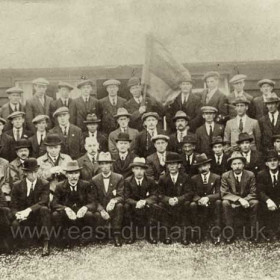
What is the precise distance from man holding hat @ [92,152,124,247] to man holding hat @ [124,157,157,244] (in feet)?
0.27

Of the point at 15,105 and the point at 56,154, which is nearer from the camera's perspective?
the point at 56,154

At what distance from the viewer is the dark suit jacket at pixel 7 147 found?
4.89 meters

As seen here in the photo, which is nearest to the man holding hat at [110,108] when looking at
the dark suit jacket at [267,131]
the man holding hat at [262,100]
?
the man holding hat at [262,100]

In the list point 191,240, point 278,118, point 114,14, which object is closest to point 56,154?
point 191,240


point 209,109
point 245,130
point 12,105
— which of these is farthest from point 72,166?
point 245,130

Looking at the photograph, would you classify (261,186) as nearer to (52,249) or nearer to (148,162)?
(148,162)

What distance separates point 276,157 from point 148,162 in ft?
4.40

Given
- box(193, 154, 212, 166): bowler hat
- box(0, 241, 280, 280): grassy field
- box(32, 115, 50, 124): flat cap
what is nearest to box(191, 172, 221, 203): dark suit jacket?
box(193, 154, 212, 166): bowler hat

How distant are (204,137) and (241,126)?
17.2 inches

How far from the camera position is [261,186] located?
4.37 m

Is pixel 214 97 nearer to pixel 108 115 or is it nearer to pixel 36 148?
pixel 108 115

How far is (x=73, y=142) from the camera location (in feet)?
16.3

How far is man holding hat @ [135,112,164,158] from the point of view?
193 inches

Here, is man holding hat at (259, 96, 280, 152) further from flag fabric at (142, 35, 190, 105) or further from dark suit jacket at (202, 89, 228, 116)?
flag fabric at (142, 35, 190, 105)
